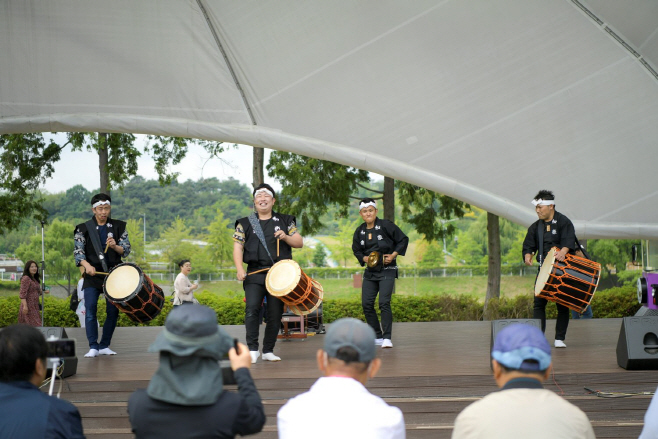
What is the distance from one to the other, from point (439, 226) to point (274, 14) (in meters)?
9.51

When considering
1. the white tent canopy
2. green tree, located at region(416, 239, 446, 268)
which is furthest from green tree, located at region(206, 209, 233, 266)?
the white tent canopy

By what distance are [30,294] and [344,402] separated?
28.9ft

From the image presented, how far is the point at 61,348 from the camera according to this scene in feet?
9.62

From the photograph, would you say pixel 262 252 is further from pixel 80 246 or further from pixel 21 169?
pixel 21 169

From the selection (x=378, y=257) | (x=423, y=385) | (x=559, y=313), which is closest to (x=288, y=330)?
(x=378, y=257)

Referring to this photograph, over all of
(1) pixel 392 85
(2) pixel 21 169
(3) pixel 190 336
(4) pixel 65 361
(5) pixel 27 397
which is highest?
(1) pixel 392 85

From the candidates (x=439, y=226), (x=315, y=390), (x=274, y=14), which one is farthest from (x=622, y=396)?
(x=439, y=226)

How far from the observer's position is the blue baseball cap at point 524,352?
239 cm

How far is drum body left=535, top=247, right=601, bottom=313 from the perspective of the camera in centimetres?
721

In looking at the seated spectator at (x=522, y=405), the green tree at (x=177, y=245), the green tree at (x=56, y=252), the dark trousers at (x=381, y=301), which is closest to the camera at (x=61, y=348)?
the seated spectator at (x=522, y=405)

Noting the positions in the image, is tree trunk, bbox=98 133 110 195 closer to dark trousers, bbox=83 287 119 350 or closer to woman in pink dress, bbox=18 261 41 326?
woman in pink dress, bbox=18 261 41 326

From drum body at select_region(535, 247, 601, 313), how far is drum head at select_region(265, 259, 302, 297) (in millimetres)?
2488

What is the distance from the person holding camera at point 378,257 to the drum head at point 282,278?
129 cm

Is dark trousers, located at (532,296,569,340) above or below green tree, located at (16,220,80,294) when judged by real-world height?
below
